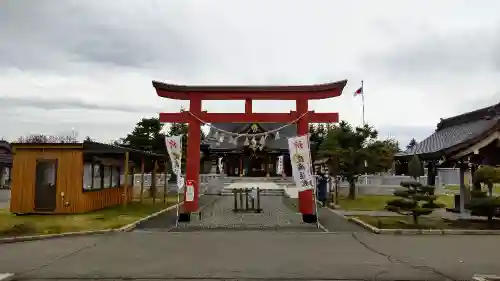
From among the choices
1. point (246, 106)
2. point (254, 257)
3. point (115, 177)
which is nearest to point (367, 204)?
point (246, 106)

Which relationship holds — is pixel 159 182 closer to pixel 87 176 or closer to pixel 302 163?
pixel 87 176

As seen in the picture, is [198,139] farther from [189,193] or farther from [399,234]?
[399,234]

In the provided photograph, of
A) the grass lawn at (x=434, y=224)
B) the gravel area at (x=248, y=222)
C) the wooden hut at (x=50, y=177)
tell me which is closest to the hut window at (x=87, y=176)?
the wooden hut at (x=50, y=177)

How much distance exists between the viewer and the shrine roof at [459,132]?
1673 centimetres

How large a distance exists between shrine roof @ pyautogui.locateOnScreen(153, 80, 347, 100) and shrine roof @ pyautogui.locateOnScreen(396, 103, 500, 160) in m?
4.72

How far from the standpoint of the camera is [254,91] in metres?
17.3

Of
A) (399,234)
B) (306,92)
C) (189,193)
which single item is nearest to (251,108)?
(306,92)

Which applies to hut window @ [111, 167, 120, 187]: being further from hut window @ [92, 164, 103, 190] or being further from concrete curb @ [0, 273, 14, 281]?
concrete curb @ [0, 273, 14, 281]

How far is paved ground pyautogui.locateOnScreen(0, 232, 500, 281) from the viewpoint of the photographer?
8125mm

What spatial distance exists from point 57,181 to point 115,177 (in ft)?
20.0

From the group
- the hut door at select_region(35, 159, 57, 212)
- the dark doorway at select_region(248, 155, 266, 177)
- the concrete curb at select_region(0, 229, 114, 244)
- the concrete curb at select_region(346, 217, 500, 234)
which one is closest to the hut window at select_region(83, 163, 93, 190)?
the hut door at select_region(35, 159, 57, 212)

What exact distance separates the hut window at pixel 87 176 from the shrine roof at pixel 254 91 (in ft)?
15.7

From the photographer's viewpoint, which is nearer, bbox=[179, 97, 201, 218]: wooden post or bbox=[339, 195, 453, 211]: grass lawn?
bbox=[179, 97, 201, 218]: wooden post

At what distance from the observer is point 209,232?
13.8 meters
